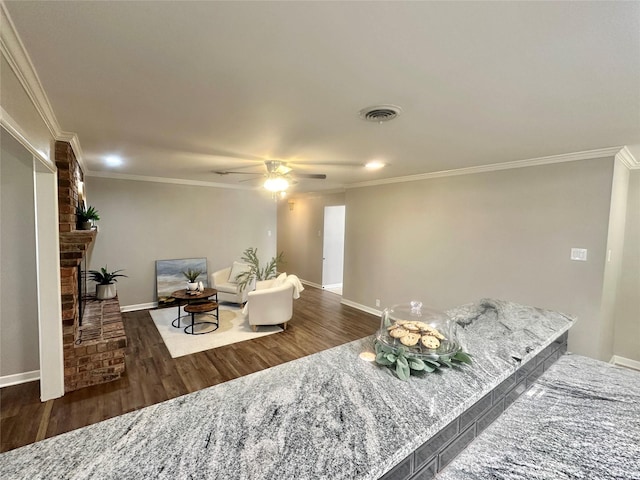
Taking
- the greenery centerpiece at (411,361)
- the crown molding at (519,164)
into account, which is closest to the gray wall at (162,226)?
the crown molding at (519,164)

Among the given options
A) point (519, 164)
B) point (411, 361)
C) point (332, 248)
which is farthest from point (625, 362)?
point (332, 248)

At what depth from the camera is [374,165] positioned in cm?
375

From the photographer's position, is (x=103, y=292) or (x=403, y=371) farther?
(x=103, y=292)

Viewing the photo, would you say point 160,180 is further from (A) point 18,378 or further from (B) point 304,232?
(B) point 304,232

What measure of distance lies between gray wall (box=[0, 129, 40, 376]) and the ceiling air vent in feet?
9.90

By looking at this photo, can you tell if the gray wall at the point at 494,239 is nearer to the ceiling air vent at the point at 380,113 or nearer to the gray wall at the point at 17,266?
the ceiling air vent at the point at 380,113

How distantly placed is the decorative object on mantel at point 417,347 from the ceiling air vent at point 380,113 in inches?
51.1

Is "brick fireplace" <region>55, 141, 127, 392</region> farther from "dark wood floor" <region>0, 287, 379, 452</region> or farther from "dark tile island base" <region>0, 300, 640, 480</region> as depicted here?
"dark tile island base" <region>0, 300, 640, 480</region>

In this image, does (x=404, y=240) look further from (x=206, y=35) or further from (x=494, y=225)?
(x=206, y=35)

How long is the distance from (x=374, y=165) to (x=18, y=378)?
442 cm

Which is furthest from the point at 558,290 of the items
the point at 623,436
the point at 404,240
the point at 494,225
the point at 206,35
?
the point at 206,35

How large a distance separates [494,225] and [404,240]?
4.44 ft

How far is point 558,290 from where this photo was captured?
3.10 metres

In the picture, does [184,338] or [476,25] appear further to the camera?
[184,338]
